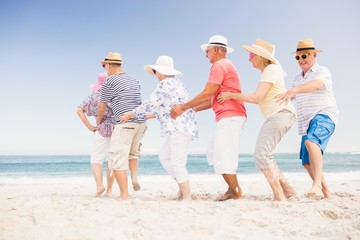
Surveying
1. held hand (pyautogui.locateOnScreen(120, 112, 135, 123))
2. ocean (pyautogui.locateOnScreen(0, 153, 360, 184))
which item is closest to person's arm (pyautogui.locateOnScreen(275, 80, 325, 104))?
held hand (pyautogui.locateOnScreen(120, 112, 135, 123))

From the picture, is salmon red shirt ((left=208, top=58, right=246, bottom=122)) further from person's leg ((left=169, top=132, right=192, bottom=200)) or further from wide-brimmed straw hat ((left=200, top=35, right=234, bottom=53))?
person's leg ((left=169, top=132, right=192, bottom=200))

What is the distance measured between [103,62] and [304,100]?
2.66m

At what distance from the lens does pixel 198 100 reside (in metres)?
4.31

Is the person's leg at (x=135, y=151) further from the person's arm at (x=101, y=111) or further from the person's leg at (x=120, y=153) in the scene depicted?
the person's arm at (x=101, y=111)

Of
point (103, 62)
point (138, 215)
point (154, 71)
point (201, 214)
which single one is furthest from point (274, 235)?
point (103, 62)

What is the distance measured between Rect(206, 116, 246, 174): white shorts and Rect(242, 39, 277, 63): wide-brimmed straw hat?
30.5 inches

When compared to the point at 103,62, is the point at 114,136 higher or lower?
lower

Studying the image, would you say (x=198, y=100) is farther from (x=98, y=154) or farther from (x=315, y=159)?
(x=98, y=154)

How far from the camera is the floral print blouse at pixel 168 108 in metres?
4.49

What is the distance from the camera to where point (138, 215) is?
3512 millimetres

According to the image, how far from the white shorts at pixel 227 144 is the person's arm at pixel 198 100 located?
0.34m

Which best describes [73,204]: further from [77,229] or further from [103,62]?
[103,62]

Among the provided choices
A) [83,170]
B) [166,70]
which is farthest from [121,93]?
[83,170]

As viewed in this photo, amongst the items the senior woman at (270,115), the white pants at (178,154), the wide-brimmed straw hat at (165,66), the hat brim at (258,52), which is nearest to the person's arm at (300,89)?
the senior woman at (270,115)
